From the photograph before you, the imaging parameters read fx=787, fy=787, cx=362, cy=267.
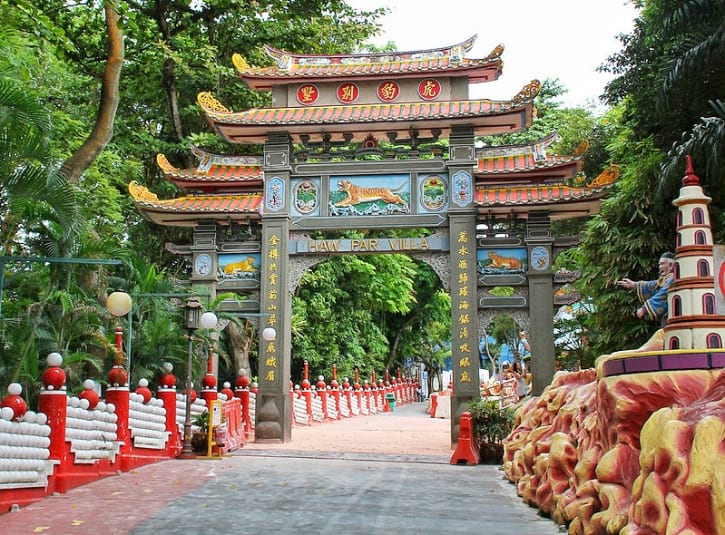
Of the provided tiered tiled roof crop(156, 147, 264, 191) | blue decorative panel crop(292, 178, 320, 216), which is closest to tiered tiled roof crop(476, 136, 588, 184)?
blue decorative panel crop(292, 178, 320, 216)

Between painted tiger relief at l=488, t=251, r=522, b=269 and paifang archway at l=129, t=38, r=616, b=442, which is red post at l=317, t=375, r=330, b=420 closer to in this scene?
paifang archway at l=129, t=38, r=616, b=442

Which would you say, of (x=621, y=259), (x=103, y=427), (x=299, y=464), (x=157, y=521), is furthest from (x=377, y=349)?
(x=157, y=521)

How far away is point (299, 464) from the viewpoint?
12078 mm

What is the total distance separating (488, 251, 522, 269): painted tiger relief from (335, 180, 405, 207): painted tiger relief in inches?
82.0

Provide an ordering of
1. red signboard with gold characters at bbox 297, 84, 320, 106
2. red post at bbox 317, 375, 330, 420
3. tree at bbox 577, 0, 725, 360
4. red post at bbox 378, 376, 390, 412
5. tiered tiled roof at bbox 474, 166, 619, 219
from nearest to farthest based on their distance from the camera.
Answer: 1. tree at bbox 577, 0, 725, 360
2. tiered tiled roof at bbox 474, 166, 619, 219
3. red signboard with gold characters at bbox 297, 84, 320, 106
4. red post at bbox 317, 375, 330, 420
5. red post at bbox 378, 376, 390, 412

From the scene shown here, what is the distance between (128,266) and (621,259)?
938 cm

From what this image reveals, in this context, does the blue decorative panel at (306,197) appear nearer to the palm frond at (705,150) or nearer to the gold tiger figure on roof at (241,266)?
the gold tiger figure on roof at (241,266)

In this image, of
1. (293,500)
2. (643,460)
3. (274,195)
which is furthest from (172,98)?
(643,460)

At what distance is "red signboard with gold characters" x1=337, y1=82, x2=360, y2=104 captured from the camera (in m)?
16.8

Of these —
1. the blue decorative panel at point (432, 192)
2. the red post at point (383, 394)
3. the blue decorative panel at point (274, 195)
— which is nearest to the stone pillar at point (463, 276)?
the blue decorative panel at point (432, 192)

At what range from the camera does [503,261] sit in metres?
15.4

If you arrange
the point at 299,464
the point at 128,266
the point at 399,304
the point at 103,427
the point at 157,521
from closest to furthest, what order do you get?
the point at 157,521, the point at 103,427, the point at 299,464, the point at 128,266, the point at 399,304

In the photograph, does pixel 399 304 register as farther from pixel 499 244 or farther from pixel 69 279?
pixel 69 279

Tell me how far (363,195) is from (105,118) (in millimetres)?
5423
